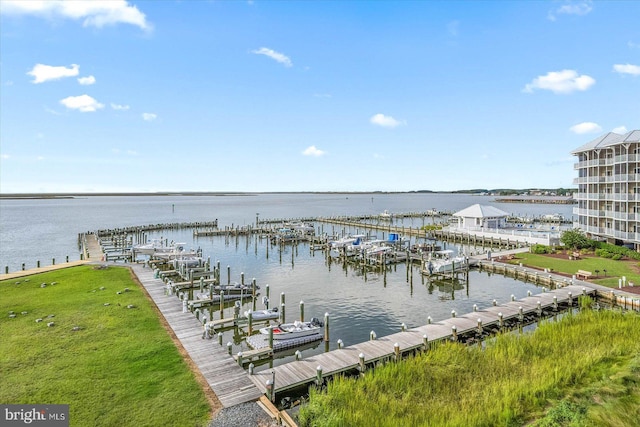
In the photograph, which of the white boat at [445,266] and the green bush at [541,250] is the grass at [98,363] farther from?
the green bush at [541,250]

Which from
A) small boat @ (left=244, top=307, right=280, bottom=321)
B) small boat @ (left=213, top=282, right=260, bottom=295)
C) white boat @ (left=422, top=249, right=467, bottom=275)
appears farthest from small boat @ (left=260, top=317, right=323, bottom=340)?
white boat @ (left=422, top=249, right=467, bottom=275)

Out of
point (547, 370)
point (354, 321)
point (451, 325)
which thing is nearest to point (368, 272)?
point (354, 321)

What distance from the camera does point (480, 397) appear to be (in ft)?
47.8

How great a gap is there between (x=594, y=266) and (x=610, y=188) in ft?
49.2

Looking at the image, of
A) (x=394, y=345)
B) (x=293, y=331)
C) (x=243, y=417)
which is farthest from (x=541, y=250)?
(x=243, y=417)

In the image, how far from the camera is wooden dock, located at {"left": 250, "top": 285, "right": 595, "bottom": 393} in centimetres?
1733

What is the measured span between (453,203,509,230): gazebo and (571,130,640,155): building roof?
16334 mm

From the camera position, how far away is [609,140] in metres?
46.9

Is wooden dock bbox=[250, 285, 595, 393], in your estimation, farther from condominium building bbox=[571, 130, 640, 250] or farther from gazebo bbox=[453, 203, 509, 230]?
gazebo bbox=[453, 203, 509, 230]

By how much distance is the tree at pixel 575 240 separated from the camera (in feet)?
153

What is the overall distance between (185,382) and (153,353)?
3.70m

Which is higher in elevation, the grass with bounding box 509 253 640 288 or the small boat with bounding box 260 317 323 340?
the grass with bounding box 509 253 640 288

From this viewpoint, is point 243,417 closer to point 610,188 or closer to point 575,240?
point 575,240

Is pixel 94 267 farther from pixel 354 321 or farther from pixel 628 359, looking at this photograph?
pixel 628 359
